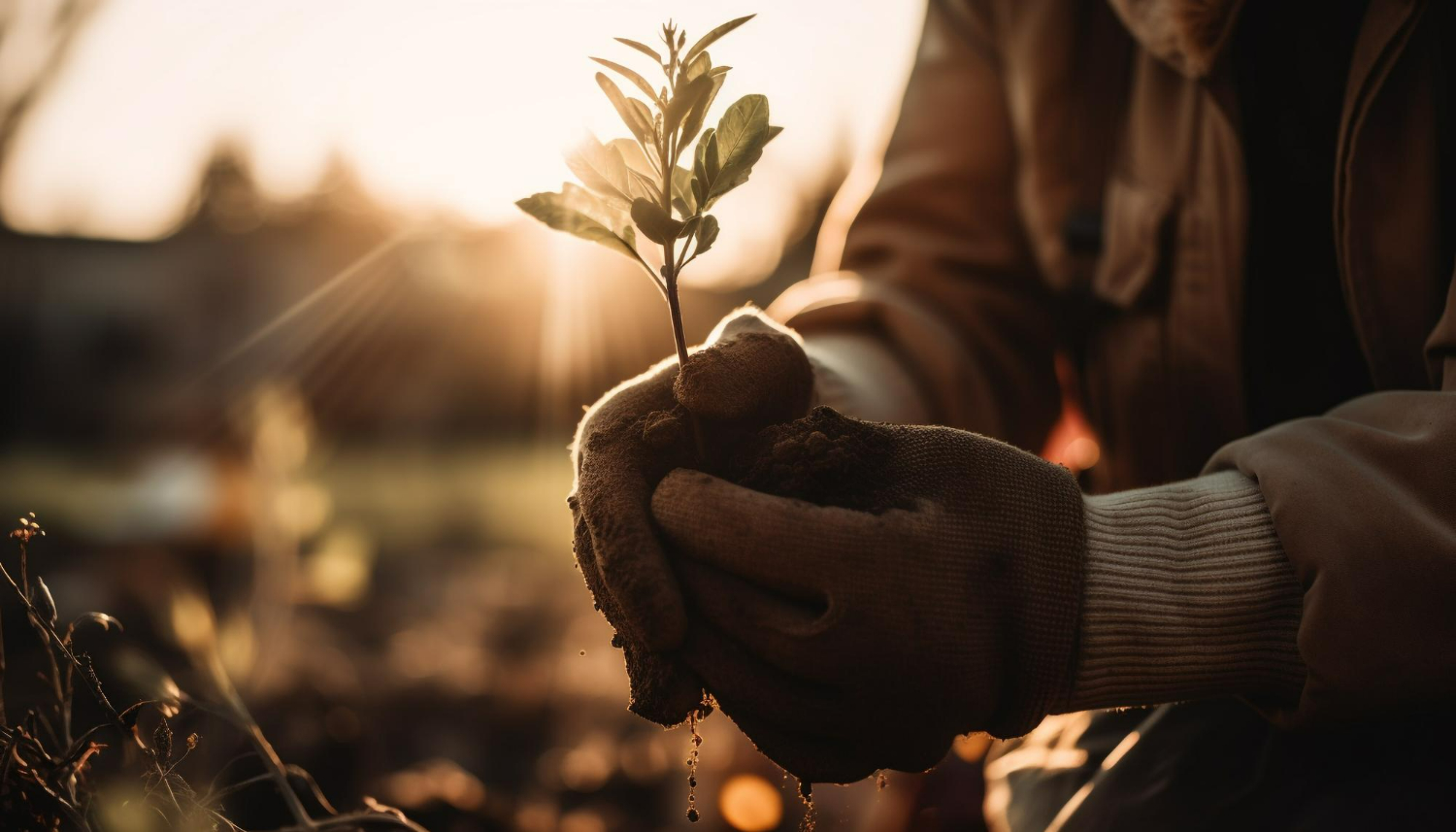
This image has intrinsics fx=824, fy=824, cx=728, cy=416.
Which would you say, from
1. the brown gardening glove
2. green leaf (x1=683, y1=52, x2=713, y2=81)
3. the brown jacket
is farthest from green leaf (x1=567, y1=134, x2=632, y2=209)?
the brown jacket

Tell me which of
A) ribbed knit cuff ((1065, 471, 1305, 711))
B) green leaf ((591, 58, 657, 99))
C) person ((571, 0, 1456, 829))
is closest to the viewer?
green leaf ((591, 58, 657, 99))

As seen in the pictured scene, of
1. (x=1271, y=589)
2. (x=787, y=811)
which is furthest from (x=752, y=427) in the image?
(x=787, y=811)

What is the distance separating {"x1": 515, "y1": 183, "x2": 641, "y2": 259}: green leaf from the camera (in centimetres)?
98

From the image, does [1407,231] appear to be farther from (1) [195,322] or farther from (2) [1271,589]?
(1) [195,322]

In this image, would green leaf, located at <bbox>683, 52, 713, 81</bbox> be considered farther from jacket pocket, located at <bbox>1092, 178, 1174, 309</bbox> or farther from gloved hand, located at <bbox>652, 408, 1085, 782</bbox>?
jacket pocket, located at <bbox>1092, 178, 1174, 309</bbox>

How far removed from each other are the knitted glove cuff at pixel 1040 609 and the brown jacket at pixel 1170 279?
0.98 ft

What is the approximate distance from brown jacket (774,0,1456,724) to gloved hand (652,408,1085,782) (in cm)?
35

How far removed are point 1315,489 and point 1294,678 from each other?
10.3 inches

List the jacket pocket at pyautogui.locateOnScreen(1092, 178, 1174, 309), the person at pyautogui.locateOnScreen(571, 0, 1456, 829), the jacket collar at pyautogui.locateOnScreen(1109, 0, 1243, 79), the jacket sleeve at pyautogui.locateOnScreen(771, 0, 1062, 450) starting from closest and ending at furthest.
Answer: the person at pyautogui.locateOnScreen(571, 0, 1456, 829) < the jacket collar at pyautogui.locateOnScreen(1109, 0, 1243, 79) < the jacket pocket at pyautogui.locateOnScreen(1092, 178, 1174, 309) < the jacket sleeve at pyautogui.locateOnScreen(771, 0, 1062, 450)

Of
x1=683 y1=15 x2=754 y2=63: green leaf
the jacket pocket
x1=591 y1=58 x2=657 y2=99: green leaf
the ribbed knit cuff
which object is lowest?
the ribbed knit cuff

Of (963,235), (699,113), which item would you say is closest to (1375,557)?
(699,113)

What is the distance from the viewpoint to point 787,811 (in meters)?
3.39

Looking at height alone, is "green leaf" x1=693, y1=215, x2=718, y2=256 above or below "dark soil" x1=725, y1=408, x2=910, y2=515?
above

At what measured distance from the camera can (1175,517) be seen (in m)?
1.22
